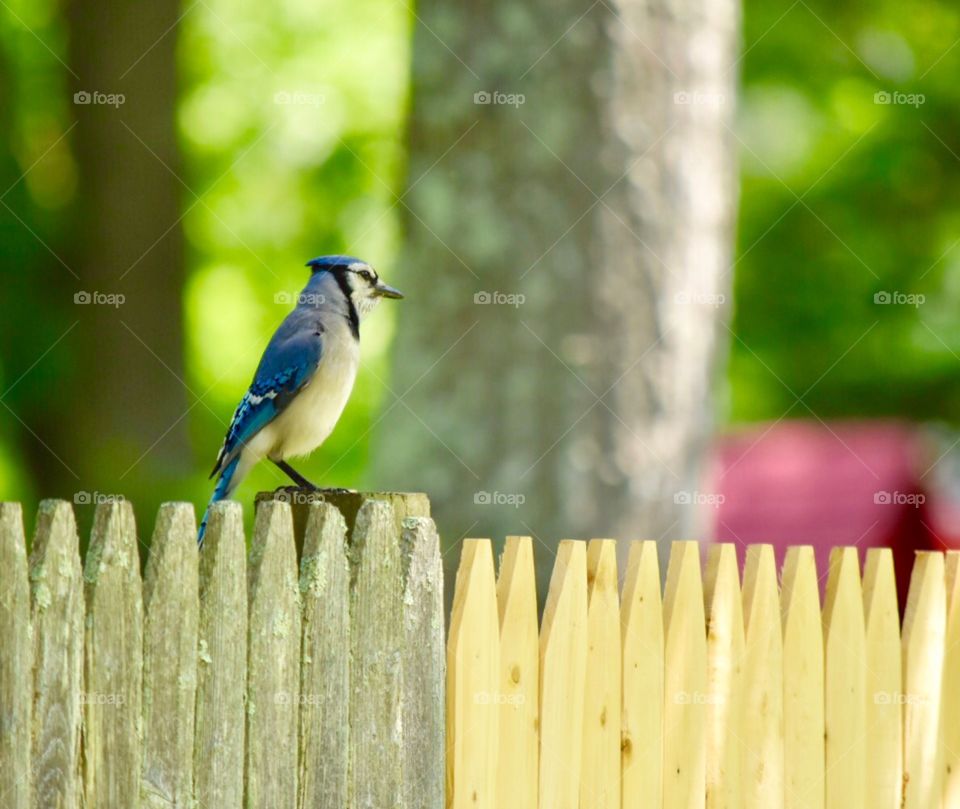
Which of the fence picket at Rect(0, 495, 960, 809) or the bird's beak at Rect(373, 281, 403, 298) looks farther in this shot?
the bird's beak at Rect(373, 281, 403, 298)

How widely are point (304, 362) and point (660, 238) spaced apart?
211 cm

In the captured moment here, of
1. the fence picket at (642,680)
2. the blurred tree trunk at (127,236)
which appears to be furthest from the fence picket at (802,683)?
the blurred tree trunk at (127,236)

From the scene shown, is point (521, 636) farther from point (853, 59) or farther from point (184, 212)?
point (853, 59)

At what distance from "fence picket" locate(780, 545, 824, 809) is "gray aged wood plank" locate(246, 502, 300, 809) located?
144 cm

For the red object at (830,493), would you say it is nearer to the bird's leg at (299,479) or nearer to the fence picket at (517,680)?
the bird's leg at (299,479)

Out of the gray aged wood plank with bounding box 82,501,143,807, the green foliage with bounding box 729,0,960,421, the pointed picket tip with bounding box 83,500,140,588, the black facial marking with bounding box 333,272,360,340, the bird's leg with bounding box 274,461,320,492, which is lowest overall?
the gray aged wood plank with bounding box 82,501,143,807

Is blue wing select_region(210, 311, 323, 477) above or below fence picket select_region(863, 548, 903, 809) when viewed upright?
above

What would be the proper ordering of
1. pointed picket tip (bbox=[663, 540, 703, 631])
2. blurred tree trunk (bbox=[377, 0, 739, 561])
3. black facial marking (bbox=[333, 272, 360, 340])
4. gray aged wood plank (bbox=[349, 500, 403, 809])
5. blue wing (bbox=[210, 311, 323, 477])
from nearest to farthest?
gray aged wood plank (bbox=[349, 500, 403, 809]), pointed picket tip (bbox=[663, 540, 703, 631]), blue wing (bbox=[210, 311, 323, 477]), black facial marking (bbox=[333, 272, 360, 340]), blurred tree trunk (bbox=[377, 0, 739, 561])

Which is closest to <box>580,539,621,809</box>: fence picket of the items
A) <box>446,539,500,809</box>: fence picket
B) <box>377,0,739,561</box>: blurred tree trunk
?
<box>446,539,500,809</box>: fence picket

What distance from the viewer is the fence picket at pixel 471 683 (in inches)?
121

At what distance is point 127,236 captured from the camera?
30.4 ft

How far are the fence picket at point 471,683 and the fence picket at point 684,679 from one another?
1.75 ft

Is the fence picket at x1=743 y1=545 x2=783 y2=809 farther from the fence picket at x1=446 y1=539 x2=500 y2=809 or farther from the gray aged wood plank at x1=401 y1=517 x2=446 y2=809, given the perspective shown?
the gray aged wood plank at x1=401 y1=517 x2=446 y2=809

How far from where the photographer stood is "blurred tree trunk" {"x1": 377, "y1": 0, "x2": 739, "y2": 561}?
5.57 m
